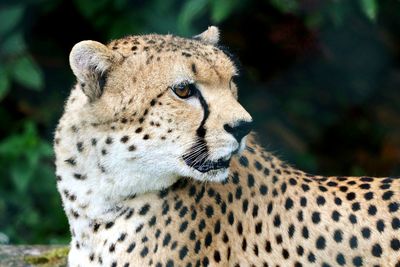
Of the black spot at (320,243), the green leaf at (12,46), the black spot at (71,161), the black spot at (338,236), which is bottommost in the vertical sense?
the black spot at (320,243)

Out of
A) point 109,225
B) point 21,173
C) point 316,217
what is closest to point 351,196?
point 316,217

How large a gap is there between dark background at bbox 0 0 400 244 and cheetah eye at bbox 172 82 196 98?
2258mm

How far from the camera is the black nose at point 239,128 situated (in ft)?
11.5

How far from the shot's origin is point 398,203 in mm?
3865

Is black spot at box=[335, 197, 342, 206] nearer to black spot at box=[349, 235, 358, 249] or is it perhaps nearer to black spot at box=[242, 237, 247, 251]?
black spot at box=[349, 235, 358, 249]

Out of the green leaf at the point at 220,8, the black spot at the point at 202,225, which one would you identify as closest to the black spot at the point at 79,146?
the black spot at the point at 202,225

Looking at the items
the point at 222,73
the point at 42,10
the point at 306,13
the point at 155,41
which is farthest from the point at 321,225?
the point at 42,10

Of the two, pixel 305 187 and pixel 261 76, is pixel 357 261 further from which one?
pixel 261 76

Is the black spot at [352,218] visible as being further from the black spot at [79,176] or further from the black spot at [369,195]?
the black spot at [79,176]

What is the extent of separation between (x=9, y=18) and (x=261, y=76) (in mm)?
1975

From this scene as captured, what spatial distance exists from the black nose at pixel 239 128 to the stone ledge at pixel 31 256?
1713 mm

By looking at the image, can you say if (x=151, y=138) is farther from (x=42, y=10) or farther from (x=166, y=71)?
(x=42, y=10)

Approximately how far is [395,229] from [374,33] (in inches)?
144

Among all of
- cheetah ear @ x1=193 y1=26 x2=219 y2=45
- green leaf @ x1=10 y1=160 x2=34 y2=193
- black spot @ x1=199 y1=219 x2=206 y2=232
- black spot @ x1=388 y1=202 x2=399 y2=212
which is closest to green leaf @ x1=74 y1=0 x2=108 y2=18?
green leaf @ x1=10 y1=160 x2=34 y2=193
